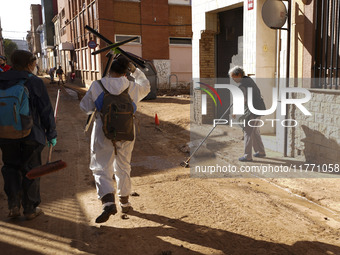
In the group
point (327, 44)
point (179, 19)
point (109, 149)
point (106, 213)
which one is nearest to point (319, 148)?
point (327, 44)

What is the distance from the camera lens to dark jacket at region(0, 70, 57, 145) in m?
3.94

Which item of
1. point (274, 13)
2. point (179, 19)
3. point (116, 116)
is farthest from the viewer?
point (179, 19)

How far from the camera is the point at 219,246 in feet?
11.7

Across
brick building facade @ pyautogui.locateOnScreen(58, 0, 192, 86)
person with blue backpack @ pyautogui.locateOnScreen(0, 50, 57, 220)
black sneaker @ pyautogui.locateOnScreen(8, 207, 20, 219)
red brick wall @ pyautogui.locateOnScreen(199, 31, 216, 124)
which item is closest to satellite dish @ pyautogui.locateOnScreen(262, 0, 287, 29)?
red brick wall @ pyautogui.locateOnScreen(199, 31, 216, 124)

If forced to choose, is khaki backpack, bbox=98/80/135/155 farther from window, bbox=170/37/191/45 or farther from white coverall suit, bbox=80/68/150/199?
window, bbox=170/37/191/45

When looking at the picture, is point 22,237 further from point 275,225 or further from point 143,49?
point 143,49

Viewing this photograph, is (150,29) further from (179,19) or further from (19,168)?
(19,168)

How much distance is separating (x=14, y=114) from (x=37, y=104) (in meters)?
0.35

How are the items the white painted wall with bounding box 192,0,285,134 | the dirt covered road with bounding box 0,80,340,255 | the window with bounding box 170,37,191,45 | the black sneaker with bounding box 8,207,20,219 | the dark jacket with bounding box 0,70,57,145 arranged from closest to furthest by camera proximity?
the dirt covered road with bounding box 0,80,340,255
the dark jacket with bounding box 0,70,57,145
the black sneaker with bounding box 8,207,20,219
the white painted wall with bounding box 192,0,285,134
the window with bounding box 170,37,191,45

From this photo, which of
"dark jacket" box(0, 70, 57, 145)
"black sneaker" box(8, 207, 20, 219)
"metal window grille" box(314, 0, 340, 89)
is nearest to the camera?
"dark jacket" box(0, 70, 57, 145)

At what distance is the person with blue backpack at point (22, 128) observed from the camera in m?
3.83

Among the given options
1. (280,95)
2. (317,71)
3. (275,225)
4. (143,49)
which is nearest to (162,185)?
(275,225)

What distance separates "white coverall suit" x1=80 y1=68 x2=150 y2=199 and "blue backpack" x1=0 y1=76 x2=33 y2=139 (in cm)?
65

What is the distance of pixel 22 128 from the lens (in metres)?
3.86
